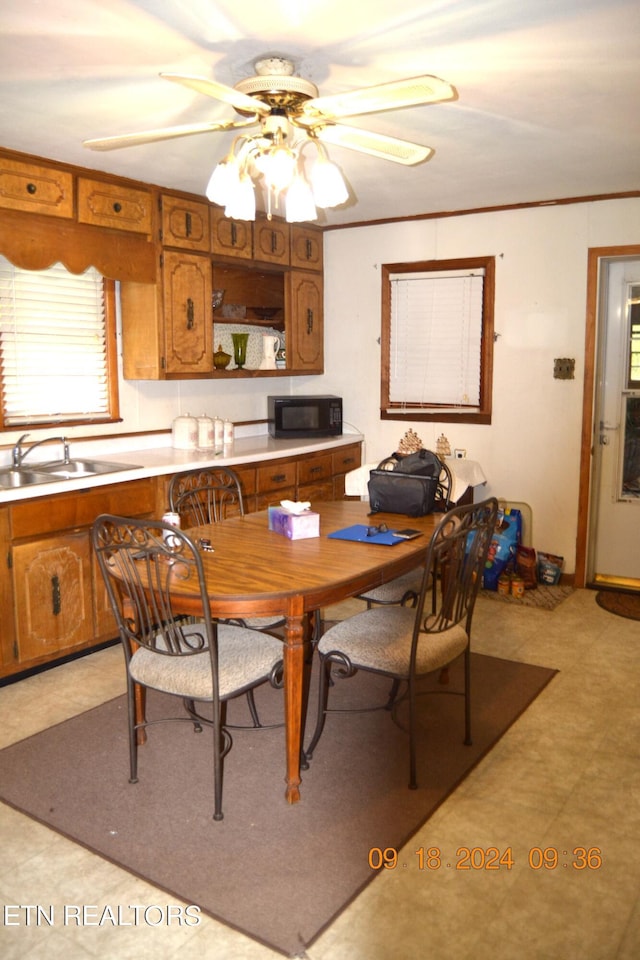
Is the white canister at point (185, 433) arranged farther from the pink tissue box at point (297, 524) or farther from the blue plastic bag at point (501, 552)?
the blue plastic bag at point (501, 552)

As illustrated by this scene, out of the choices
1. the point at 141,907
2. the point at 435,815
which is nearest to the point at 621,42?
the point at 435,815

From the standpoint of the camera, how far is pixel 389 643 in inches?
103

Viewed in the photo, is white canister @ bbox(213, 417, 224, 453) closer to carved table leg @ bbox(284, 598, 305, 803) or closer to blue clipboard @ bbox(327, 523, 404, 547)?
blue clipboard @ bbox(327, 523, 404, 547)

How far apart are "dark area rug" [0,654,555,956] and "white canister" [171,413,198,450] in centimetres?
176

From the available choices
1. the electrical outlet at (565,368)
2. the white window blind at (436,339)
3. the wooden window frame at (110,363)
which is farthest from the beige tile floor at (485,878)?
the white window blind at (436,339)

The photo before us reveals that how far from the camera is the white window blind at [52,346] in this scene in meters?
3.86

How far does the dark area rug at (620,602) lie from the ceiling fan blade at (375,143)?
288cm

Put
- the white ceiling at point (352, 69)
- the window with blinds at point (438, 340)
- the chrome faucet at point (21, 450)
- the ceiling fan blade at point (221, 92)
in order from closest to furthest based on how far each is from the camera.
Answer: the ceiling fan blade at point (221, 92), the white ceiling at point (352, 69), the chrome faucet at point (21, 450), the window with blinds at point (438, 340)

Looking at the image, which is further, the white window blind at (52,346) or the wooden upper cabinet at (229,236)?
the wooden upper cabinet at (229,236)

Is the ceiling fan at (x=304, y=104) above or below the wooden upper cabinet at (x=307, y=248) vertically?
below

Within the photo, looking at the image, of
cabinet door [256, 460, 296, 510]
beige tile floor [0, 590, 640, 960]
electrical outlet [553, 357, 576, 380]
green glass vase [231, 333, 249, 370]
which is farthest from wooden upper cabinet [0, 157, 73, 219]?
electrical outlet [553, 357, 576, 380]

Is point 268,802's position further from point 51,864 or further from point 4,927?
point 4,927

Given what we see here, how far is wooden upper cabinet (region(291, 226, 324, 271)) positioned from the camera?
5.24 metres

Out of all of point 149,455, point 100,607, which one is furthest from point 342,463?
point 100,607
